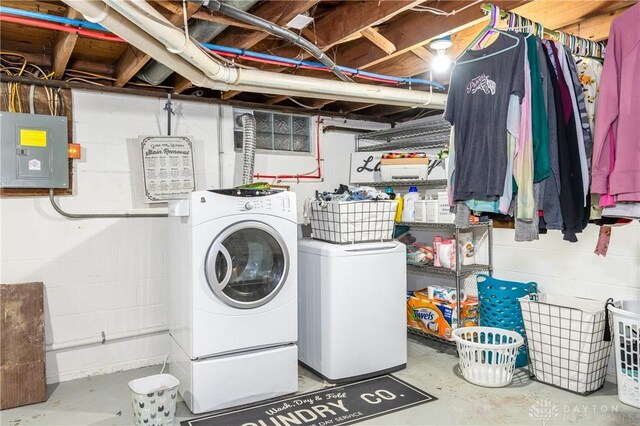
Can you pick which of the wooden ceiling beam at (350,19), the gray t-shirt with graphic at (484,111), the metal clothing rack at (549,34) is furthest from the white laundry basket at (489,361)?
the wooden ceiling beam at (350,19)

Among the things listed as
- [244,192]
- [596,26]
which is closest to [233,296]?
[244,192]

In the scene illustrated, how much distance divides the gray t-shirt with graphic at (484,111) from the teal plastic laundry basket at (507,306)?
150 cm

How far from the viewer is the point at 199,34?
242 cm

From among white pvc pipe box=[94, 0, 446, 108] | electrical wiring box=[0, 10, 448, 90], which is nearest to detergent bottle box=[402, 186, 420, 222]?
white pvc pipe box=[94, 0, 446, 108]

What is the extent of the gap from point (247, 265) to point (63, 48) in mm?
1708

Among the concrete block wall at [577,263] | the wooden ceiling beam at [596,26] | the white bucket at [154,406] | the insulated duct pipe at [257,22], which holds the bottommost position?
the white bucket at [154,406]

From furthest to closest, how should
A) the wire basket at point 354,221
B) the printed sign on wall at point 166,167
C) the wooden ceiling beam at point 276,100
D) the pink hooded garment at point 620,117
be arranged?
the wooden ceiling beam at point 276,100
the printed sign on wall at point 166,167
the wire basket at point 354,221
the pink hooded garment at point 620,117

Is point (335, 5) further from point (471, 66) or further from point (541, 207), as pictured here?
point (541, 207)

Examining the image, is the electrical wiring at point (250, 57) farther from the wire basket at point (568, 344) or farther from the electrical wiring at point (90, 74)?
the wire basket at point (568, 344)

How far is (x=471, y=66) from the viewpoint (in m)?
2.14

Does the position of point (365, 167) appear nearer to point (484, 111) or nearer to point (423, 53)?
point (423, 53)

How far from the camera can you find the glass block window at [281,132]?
4.09m

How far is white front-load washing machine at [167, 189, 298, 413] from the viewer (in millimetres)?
2621

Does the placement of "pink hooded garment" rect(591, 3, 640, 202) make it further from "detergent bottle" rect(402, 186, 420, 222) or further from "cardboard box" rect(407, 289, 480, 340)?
"detergent bottle" rect(402, 186, 420, 222)
